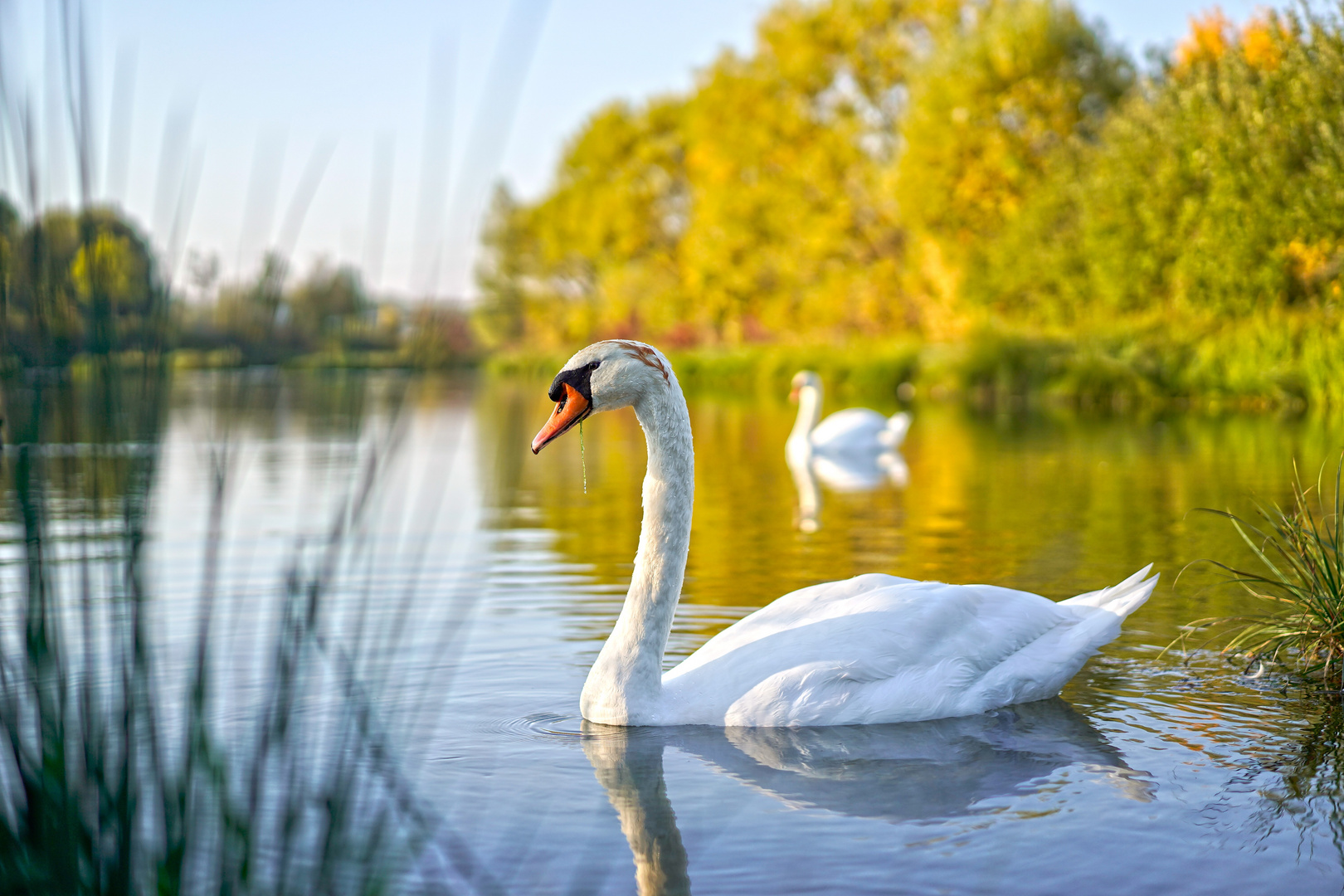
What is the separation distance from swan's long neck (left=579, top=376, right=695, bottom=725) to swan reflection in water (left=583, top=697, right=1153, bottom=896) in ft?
0.42

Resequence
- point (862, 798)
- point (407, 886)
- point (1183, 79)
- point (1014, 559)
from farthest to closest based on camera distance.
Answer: point (1183, 79), point (1014, 559), point (862, 798), point (407, 886)

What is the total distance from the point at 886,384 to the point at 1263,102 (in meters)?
14.5

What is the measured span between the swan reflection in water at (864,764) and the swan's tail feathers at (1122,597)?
0.45m

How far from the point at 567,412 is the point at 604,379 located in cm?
26

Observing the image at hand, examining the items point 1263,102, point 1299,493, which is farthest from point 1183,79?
point 1299,493

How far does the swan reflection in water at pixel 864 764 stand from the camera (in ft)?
14.0

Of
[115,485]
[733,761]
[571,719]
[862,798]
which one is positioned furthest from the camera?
[571,719]

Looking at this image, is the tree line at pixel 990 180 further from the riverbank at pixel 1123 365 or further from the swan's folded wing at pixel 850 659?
the swan's folded wing at pixel 850 659

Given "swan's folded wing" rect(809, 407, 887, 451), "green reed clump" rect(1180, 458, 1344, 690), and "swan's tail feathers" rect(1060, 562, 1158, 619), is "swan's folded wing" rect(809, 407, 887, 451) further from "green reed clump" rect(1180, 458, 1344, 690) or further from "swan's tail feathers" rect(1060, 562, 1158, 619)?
"swan's tail feathers" rect(1060, 562, 1158, 619)

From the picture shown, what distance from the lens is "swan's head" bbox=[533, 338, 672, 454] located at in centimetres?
492

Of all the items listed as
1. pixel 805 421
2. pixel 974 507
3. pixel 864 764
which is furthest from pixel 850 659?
pixel 805 421

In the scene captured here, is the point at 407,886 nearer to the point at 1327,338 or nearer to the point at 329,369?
the point at 329,369

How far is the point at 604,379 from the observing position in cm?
507

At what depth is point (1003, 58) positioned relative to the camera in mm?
39906
